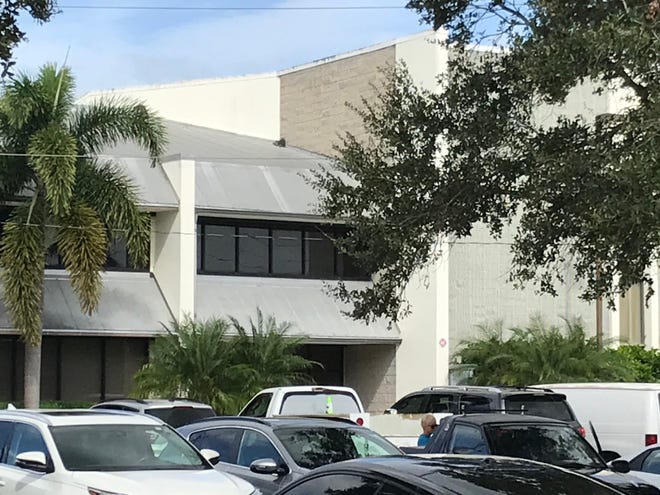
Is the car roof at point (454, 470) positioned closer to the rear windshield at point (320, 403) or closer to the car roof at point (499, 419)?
the car roof at point (499, 419)

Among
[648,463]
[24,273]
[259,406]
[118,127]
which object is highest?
[118,127]

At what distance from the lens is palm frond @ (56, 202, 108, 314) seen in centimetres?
2752

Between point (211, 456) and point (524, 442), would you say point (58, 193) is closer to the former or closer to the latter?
point (211, 456)

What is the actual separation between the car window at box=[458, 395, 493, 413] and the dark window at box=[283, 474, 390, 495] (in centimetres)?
1202

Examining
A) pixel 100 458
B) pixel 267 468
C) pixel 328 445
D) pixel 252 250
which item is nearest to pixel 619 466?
pixel 328 445

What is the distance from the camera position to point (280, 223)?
119 ft

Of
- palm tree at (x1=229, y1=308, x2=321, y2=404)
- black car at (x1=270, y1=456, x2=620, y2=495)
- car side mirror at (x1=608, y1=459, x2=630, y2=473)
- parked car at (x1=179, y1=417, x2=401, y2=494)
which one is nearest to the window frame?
palm tree at (x1=229, y1=308, x2=321, y2=404)

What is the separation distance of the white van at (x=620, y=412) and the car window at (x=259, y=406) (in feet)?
15.2

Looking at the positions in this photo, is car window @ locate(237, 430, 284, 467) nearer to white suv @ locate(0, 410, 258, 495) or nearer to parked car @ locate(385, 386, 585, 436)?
white suv @ locate(0, 410, 258, 495)

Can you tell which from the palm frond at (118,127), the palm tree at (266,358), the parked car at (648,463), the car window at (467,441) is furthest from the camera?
the palm tree at (266,358)

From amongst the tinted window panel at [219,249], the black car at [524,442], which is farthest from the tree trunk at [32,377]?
the black car at [524,442]

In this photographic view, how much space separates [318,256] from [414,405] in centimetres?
1535

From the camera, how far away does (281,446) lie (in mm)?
12930

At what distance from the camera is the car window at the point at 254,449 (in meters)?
13.1
